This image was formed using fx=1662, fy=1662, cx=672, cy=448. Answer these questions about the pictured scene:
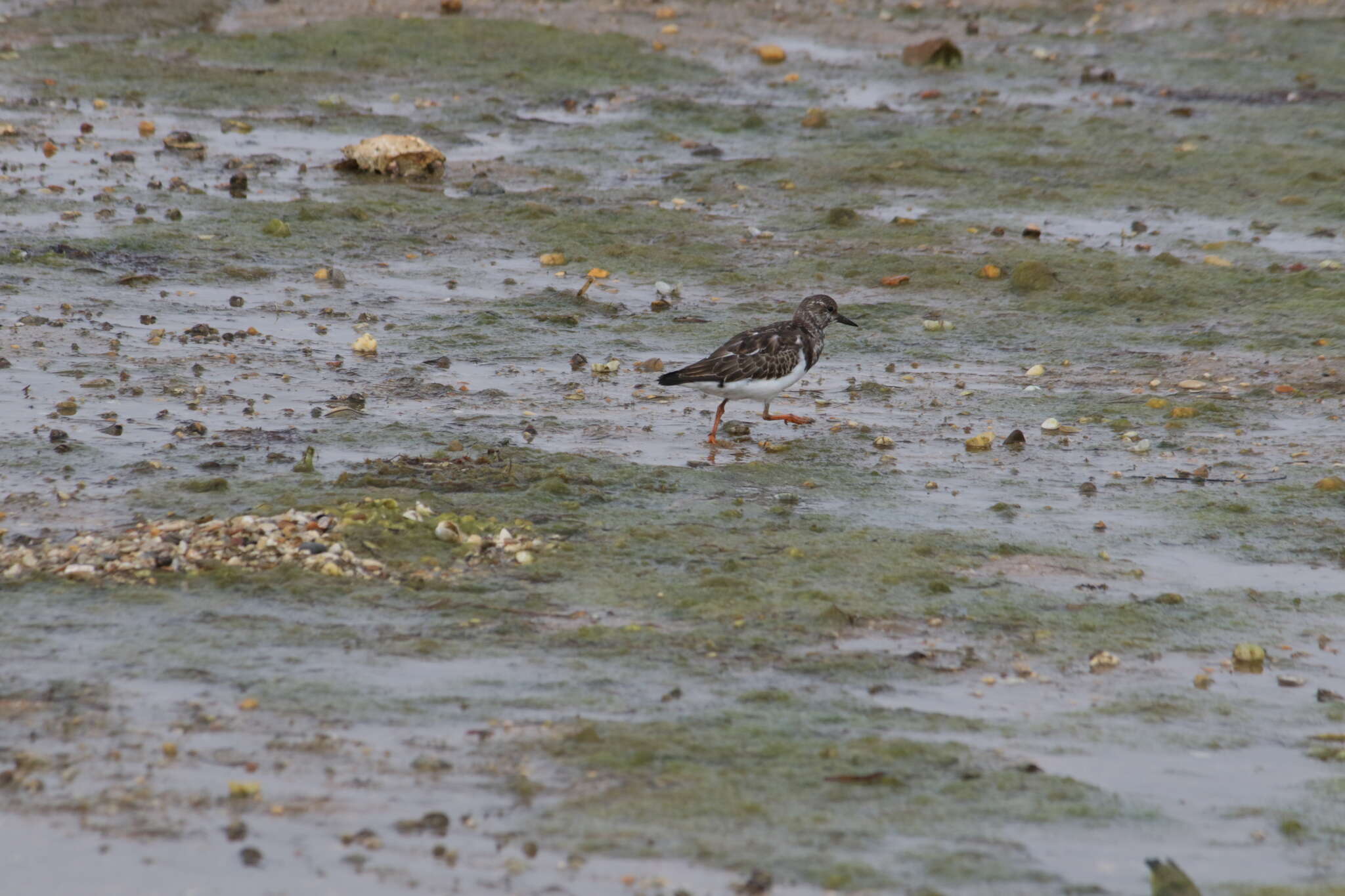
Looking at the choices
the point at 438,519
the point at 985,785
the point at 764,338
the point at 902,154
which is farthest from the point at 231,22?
the point at 985,785

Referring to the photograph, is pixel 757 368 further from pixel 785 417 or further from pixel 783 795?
pixel 783 795

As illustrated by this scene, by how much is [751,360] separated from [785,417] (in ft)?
1.96

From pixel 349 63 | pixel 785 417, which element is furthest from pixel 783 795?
pixel 349 63

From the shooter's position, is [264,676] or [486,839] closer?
[486,839]

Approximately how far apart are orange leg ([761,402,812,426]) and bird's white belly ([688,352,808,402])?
213mm

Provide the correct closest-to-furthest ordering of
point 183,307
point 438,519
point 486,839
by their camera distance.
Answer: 1. point 486,839
2. point 438,519
3. point 183,307

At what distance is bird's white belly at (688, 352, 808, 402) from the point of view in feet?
29.8

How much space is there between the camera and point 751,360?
9.12m

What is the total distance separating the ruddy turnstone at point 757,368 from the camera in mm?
9062

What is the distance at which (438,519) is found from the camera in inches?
284

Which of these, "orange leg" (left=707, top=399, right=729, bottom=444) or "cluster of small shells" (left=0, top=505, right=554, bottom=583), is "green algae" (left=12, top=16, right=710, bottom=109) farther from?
"cluster of small shells" (left=0, top=505, right=554, bottom=583)

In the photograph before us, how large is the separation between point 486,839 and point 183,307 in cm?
691

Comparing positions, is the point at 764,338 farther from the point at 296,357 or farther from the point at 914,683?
the point at 914,683

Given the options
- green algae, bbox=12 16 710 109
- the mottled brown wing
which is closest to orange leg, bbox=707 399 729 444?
the mottled brown wing
